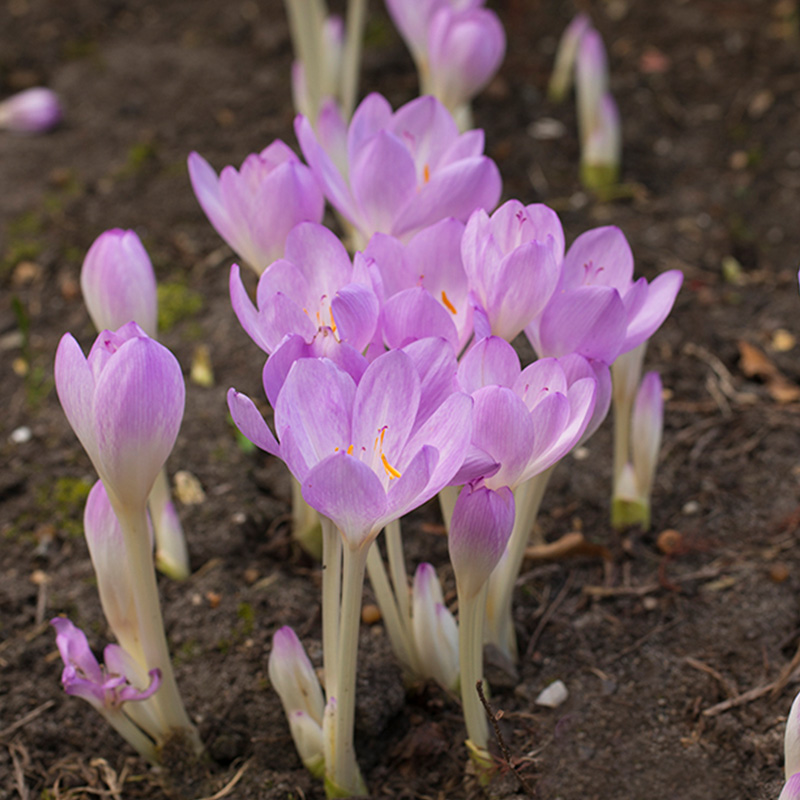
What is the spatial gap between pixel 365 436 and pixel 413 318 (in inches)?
6.3

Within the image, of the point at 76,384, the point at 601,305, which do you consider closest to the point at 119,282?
the point at 76,384

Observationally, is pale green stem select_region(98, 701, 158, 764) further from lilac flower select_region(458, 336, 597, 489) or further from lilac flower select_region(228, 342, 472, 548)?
lilac flower select_region(458, 336, 597, 489)

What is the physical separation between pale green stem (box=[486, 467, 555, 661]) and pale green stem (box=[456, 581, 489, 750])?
103 millimetres

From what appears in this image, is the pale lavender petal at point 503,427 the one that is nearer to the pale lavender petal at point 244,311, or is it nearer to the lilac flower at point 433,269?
the lilac flower at point 433,269

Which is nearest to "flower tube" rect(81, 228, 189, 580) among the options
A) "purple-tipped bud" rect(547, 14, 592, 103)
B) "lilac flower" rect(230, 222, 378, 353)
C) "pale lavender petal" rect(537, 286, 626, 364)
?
"lilac flower" rect(230, 222, 378, 353)

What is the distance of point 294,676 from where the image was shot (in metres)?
1.27

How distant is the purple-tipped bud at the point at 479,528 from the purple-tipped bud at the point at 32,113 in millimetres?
2522

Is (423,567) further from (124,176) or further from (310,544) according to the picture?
(124,176)

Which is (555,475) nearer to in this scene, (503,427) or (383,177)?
(383,177)

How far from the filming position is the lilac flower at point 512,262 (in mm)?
1142

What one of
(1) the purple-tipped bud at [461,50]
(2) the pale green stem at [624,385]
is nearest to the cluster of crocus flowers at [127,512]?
(2) the pale green stem at [624,385]

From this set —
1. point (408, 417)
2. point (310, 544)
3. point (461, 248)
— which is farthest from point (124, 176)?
point (408, 417)

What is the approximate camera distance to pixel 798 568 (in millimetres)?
1674

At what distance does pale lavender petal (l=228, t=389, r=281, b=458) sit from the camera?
39.0 inches
